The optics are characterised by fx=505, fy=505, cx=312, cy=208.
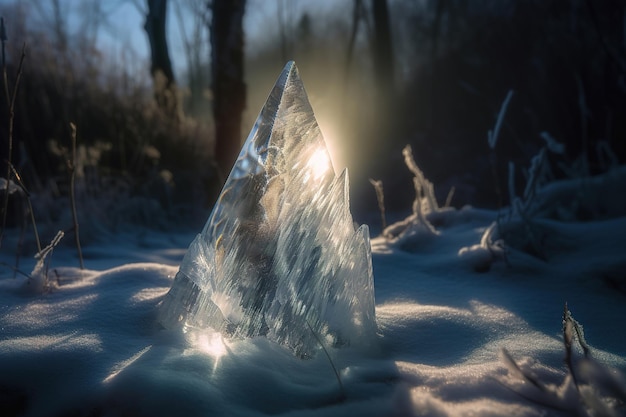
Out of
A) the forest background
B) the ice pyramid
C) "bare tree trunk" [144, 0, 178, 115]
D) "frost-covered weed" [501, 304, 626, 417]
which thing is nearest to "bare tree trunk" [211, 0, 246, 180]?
the forest background

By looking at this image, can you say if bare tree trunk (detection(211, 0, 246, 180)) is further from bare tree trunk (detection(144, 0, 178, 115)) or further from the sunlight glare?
bare tree trunk (detection(144, 0, 178, 115))

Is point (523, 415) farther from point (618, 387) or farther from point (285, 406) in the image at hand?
point (285, 406)

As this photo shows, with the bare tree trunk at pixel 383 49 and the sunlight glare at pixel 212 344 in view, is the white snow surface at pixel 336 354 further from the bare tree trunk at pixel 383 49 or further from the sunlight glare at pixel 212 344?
the bare tree trunk at pixel 383 49

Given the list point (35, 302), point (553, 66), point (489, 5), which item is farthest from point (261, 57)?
point (35, 302)

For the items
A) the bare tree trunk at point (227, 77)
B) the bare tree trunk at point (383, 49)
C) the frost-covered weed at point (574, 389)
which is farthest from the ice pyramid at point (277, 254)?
the bare tree trunk at point (383, 49)

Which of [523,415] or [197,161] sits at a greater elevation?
[197,161]
